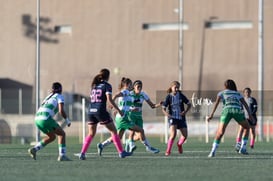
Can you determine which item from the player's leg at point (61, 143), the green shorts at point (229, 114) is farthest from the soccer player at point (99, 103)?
the green shorts at point (229, 114)

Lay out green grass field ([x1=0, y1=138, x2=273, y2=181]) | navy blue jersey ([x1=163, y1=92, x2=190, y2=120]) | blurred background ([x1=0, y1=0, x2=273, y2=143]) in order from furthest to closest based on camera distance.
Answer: blurred background ([x1=0, y1=0, x2=273, y2=143]) → navy blue jersey ([x1=163, y1=92, x2=190, y2=120]) → green grass field ([x1=0, y1=138, x2=273, y2=181])

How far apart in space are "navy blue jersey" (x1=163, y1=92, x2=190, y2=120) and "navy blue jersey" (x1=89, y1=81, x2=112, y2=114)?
3568 millimetres

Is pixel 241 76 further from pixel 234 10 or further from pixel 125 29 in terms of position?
pixel 125 29

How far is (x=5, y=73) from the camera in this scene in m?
66.2

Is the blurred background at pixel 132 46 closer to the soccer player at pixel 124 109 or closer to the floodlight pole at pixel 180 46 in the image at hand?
the floodlight pole at pixel 180 46

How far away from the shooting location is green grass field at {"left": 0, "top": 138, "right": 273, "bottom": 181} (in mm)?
16844

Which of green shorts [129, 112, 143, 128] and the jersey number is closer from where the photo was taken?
the jersey number

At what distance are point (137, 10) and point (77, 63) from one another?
567cm

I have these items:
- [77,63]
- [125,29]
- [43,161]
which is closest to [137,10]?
[125,29]

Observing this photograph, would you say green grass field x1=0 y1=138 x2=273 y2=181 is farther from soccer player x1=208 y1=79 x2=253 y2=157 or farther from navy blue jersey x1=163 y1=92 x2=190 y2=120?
navy blue jersey x1=163 y1=92 x2=190 y2=120

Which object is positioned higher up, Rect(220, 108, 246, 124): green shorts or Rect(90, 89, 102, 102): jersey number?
Rect(90, 89, 102, 102): jersey number

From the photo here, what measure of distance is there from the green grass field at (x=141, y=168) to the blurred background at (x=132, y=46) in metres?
34.3

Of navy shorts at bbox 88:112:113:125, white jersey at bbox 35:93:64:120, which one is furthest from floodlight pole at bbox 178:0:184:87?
white jersey at bbox 35:93:64:120

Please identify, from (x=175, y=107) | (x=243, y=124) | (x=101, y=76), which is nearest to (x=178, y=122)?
(x=175, y=107)
